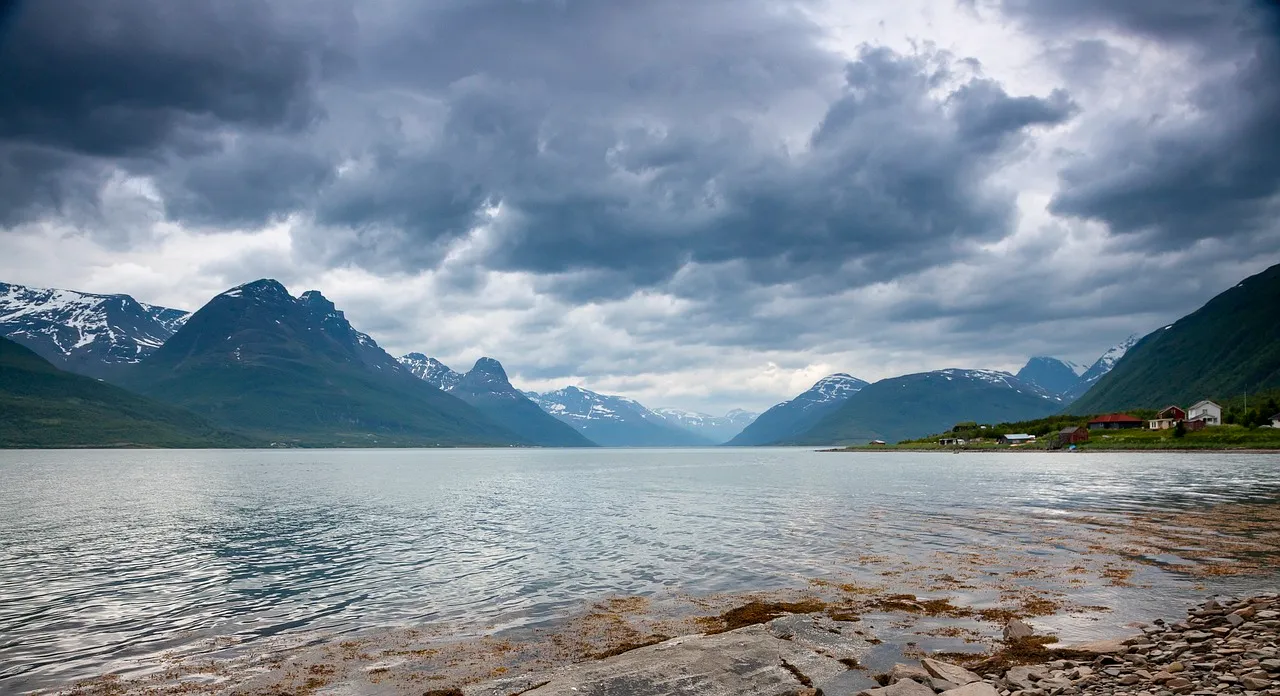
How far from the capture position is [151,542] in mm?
53125

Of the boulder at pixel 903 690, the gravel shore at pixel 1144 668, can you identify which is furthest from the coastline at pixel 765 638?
the boulder at pixel 903 690

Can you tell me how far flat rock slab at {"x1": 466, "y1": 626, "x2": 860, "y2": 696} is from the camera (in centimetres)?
1916

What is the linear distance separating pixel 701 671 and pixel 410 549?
35.2m

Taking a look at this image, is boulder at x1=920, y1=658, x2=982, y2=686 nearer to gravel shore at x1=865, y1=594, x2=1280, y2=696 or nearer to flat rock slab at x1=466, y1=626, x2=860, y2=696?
gravel shore at x1=865, y1=594, x2=1280, y2=696

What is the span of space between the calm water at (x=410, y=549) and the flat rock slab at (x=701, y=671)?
31.7 ft

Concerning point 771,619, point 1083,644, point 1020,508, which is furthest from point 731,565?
point 1020,508

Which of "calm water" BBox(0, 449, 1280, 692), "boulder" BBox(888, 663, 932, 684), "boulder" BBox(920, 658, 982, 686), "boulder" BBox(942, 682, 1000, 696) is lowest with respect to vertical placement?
"calm water" BBox(0, 449, 1280, 692)

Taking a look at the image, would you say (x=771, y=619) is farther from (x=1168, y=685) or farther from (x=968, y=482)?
(x=968, y=482)

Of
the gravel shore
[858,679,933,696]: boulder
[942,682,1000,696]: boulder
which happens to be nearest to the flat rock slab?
[858,679,933,696]: boulder

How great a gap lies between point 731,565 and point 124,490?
10584 centimetres

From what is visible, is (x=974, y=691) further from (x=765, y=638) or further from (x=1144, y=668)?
(x=765, y=638)

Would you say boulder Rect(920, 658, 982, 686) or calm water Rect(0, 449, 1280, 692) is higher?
boulder Rect(920, 658, 982, 686)

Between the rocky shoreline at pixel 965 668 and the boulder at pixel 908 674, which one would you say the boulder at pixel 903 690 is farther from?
the boulder at pixel 908 674

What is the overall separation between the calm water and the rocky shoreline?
31.4 ft
